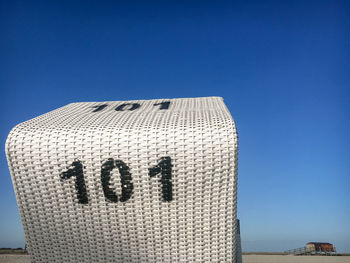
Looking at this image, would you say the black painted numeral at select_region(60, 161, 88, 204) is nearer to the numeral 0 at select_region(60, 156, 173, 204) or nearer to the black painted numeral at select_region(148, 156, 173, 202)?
the numeral 0 at select_region(60, 156, 173, 204)

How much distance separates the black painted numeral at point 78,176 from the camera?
56.2 inches

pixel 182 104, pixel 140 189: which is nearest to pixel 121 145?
pixel 140 189

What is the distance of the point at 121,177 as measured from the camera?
55.5 inches

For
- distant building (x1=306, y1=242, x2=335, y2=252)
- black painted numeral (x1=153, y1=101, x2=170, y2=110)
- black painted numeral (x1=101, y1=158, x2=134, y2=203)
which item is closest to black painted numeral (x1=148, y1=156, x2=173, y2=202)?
black painted numeral (x1=101, y1=158, x2=134, y2=203)

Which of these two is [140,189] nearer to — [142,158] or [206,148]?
[142,158]

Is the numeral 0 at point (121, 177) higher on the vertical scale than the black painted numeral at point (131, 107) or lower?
lower

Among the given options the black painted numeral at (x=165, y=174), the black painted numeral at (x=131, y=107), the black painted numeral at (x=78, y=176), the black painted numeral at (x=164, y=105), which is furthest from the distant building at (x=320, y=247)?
the black painted numeral at (x=78, y=176)

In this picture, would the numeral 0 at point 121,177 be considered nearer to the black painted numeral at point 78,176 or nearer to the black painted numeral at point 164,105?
the black painted numeral at point 78,176

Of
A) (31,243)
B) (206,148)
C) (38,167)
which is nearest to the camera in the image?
(206,148)

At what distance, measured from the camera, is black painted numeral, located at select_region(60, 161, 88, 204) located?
4.69 feet

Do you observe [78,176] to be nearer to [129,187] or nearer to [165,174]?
[129,187]

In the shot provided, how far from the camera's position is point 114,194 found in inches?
56.6

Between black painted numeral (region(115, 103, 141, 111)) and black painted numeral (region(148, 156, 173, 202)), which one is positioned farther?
black painted numeral (region(115, 103, 141, 111))

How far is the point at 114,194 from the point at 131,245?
27cm
